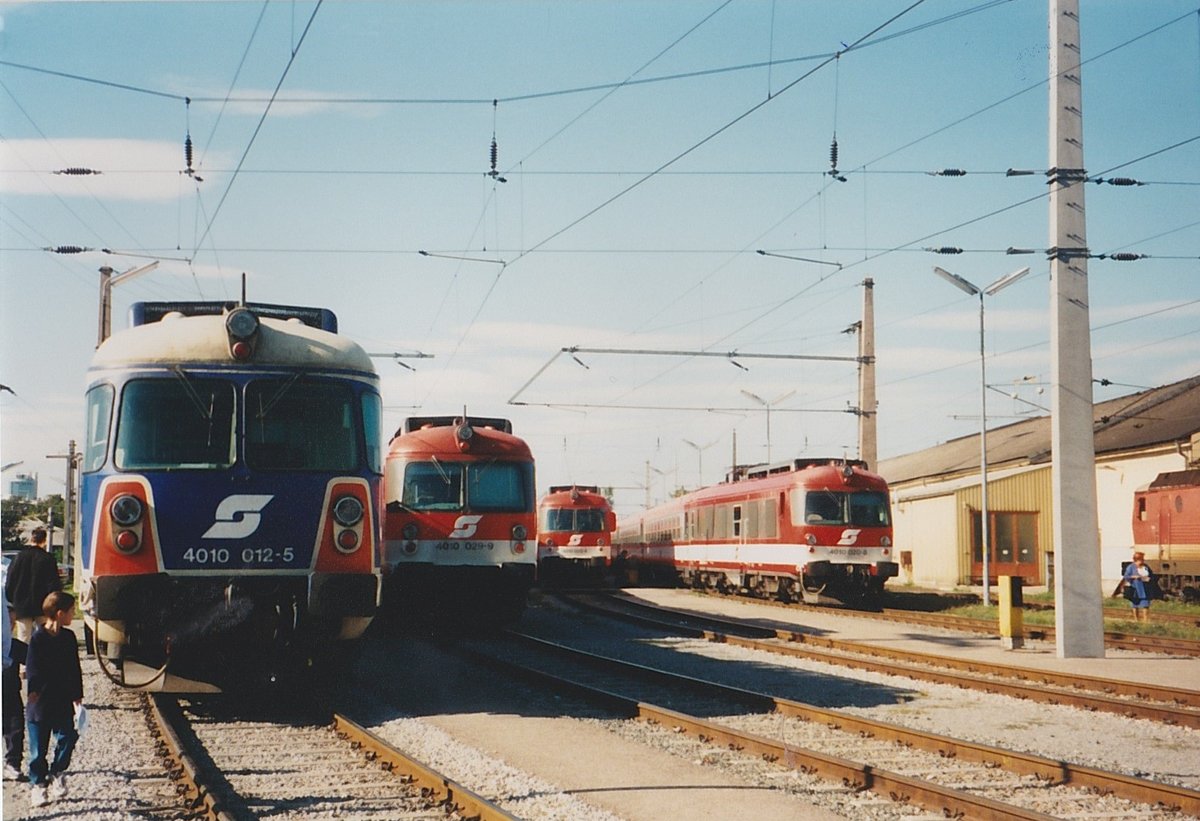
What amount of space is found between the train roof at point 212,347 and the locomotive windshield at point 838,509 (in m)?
17.2

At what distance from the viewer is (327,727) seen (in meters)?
11.5

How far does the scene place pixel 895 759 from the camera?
402 inches

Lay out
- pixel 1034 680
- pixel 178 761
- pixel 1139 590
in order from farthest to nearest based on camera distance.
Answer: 1. pixel 1139 590
2. pixel 1034 680
3. pixel 178 761

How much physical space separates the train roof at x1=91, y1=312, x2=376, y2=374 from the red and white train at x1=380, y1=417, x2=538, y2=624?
6.31m

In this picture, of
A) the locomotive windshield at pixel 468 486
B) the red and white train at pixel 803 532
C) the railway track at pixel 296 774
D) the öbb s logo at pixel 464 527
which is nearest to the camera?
the railway track at pixel 296 774

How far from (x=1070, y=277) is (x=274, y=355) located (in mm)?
12505

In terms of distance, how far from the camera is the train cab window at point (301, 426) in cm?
1148

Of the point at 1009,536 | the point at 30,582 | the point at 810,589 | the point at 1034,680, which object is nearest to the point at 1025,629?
the point at 1034,680

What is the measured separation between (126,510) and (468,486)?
8.24m

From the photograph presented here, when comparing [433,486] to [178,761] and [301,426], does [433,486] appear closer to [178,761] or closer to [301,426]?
[301,426]

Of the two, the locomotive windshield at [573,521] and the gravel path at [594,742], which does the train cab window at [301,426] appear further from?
the locomotive windshield at [573,521]

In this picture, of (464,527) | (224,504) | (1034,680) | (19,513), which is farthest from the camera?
(19,513)

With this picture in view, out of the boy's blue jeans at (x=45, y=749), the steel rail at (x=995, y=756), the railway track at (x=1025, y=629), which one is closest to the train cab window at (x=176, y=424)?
the boy's blue jeans at (x=45, y=749)

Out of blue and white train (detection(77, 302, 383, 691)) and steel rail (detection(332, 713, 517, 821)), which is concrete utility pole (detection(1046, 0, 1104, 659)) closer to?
blue and white train (detection(77, 302, 383, 691))
